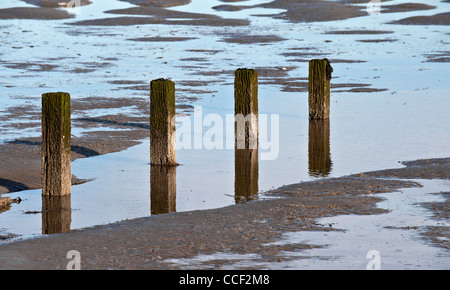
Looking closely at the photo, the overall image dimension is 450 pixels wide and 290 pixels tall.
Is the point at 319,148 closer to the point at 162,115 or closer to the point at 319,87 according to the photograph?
the point at 319,87

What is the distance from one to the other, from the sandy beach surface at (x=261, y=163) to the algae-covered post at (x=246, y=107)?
77 cm

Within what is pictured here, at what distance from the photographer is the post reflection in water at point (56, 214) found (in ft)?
32.9

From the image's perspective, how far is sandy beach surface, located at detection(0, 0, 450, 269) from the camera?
835 cm

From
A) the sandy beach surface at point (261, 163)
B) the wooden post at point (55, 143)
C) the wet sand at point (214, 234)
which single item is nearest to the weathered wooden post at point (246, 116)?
the sandy beach surface at point (261, 163)

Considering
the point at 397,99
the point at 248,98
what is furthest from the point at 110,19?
the point at 248,98

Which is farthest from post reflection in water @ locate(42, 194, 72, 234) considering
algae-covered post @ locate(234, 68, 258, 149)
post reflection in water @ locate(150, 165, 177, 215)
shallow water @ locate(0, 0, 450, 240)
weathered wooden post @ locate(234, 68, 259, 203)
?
algae-covered post @ locate(234, 68, 258, 149)

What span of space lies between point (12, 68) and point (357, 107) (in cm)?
1251

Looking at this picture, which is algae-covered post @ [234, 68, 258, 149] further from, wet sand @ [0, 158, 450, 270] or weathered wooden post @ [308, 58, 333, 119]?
wet sand @ [0, 158, 450, 270]

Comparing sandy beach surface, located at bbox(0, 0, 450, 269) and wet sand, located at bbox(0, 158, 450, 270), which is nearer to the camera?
wet sand, located at bbox(0, 158, 450, 270)

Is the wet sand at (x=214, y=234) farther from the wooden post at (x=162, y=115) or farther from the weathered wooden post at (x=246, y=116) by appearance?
the weathered wooden post at (x=246, y=116)

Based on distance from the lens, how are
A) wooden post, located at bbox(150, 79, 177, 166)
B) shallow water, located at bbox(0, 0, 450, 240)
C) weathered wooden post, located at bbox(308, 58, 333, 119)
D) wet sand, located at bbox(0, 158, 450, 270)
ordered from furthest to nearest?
1. weathered wooden post, located at bbox(308, 58, 333, 119)
2. wooden post, located at bbox(150, 79, 177, 166)
3. shallow water, located at bbox(0, 0, 450, 240)
4. wet sand, located at bbox(0, 158, 450, 270)

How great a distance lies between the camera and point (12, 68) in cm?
2786

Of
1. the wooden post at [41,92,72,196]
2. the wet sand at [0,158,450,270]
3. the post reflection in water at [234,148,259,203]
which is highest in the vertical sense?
the wooden post at [41,92,72,196]

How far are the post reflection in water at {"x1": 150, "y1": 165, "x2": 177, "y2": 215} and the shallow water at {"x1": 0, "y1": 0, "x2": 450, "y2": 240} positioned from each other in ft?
0.34
